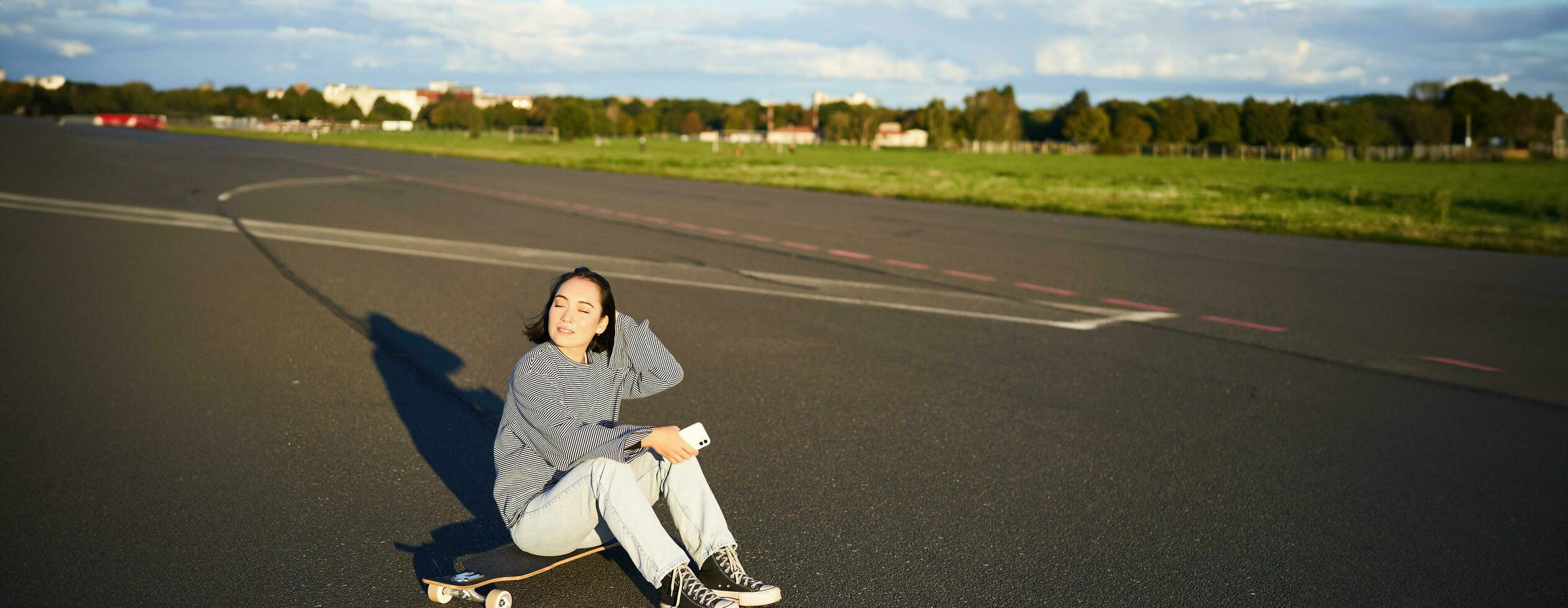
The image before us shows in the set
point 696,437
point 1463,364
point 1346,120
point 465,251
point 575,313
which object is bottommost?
point 1463,364

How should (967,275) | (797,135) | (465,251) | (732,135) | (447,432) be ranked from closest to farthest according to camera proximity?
(447,432) < (967,275) < (465,251) < (732,135) < (797,135)

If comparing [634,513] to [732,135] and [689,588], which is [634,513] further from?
[732,135]

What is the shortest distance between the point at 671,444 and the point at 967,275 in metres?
9.03

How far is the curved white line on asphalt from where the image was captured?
20.4 meters

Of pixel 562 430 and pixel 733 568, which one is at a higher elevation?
pixel 562 430

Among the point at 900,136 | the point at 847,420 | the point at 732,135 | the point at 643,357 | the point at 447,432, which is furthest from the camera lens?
the point at 900,136

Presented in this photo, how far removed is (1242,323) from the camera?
9.33 m

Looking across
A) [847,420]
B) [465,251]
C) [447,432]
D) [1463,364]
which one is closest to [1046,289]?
[1463,364]

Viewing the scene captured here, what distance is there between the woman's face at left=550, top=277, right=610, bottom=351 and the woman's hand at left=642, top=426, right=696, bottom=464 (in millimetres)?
461

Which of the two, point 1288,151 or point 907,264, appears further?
point 1288,151

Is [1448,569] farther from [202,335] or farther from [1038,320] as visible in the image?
[202,335]

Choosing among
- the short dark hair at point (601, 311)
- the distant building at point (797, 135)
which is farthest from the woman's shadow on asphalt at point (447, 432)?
the distant building at point (797, 135)

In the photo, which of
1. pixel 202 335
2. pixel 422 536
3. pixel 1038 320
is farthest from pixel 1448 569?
pixel 202 335

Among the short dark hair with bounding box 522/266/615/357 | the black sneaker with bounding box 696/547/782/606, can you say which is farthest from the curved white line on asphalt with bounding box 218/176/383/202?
the black sneaker with bounding box 696/547/782/606
